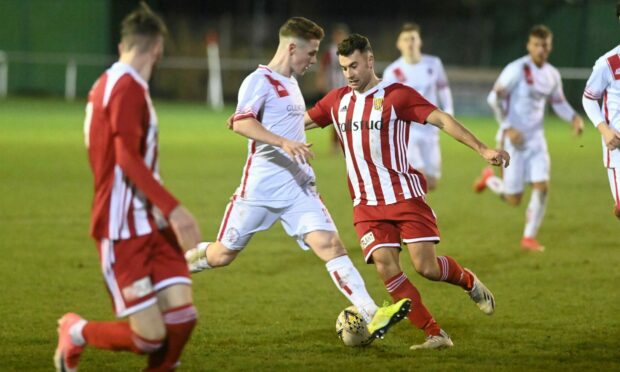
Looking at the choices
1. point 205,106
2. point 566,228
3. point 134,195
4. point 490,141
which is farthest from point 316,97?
point 134,195

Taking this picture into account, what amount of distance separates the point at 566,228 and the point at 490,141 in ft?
35.9

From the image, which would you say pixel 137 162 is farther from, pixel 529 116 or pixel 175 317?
pixel 529 116

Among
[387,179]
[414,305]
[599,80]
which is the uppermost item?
[599,80]

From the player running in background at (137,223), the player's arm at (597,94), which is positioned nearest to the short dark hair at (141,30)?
the player running in background at (137,223)

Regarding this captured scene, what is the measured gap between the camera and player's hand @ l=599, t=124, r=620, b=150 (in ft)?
24.0

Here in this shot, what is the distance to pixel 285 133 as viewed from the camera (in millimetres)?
6734

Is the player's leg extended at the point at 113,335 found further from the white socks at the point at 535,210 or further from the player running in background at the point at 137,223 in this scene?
the white socks at the point at 535,210

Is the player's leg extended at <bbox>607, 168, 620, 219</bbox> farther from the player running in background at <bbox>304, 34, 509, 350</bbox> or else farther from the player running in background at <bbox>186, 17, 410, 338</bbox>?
the player running in background at <bbox>186, 17, 410, 338</bbox>

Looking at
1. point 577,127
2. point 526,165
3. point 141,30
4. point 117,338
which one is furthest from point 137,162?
point 526,165

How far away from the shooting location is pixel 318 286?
876 centimetres

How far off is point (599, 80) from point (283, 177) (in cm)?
254

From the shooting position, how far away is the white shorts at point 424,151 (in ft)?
40.2

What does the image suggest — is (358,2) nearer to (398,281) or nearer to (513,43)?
(513,43)

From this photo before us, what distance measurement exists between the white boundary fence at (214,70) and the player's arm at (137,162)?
27.3 m
